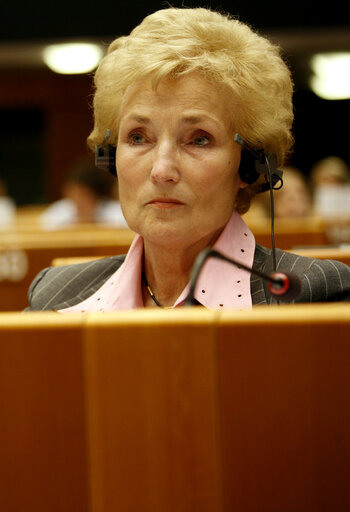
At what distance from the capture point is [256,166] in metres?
1.22

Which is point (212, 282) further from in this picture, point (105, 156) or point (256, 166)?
point (105, 156)

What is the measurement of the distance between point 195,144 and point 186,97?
8cm

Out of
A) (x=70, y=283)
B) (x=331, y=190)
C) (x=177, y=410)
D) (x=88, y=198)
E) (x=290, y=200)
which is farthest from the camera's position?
(x=331, y=190)

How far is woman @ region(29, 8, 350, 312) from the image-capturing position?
3.74 ft

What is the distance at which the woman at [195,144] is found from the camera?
114 centimetres

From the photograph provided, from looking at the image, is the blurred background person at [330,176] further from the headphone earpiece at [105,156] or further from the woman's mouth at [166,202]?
the woman's mouth at [166,202]

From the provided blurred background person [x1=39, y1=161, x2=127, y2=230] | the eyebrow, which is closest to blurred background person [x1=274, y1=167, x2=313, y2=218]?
blurred background person [x1=39, y1=161, x2=127, y2=230]

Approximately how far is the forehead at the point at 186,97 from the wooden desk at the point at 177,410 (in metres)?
0.56

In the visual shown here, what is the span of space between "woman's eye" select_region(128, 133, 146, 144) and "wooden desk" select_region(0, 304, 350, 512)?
1.90 feet

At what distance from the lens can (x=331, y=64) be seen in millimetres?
8289

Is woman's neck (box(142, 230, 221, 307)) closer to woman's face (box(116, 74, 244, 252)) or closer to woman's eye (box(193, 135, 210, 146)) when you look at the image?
woman's face (box(116, 74, 244, 252))

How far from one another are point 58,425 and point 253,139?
2.31ft

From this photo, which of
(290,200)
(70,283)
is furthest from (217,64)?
(290,200)

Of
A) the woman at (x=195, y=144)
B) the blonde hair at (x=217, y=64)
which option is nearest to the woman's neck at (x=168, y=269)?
the woman at (x=195, y=144)
